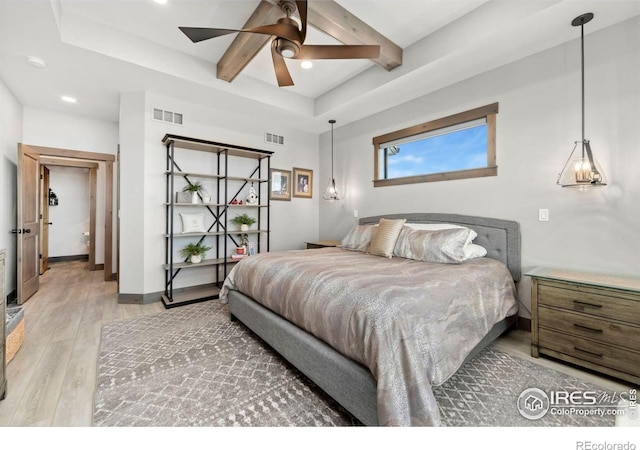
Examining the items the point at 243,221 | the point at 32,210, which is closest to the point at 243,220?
the point at 243,221

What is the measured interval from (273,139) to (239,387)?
4059mm

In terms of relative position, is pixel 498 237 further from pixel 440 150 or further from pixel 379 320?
pixel 379 320

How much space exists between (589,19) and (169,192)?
15.9 ft

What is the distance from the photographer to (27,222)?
382cm

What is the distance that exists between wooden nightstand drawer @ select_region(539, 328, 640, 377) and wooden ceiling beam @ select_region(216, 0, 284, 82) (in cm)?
351

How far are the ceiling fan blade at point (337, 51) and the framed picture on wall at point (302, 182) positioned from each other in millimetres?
2929

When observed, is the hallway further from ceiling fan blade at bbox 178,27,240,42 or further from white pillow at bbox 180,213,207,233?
ceiling fan blade at bbox 178,27,240,42

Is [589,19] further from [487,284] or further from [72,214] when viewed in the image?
[72,214]

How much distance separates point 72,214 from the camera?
6.77 m

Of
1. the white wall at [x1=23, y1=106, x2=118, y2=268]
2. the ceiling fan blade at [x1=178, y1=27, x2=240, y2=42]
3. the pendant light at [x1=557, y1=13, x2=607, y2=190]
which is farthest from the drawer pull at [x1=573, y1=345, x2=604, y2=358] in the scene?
the white wall at [x1=23, y1=106, x2=118, y2=268]

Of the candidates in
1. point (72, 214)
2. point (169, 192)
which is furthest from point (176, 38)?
point (72, 214)

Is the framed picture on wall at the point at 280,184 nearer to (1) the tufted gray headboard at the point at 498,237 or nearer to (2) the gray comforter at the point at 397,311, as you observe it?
(2) the gray comforter at the point at 397,311

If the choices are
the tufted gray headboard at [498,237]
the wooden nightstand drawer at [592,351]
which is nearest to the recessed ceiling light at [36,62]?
the tufted gray headboard at [498,237]

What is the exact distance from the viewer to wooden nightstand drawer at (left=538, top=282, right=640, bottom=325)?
1.91m
